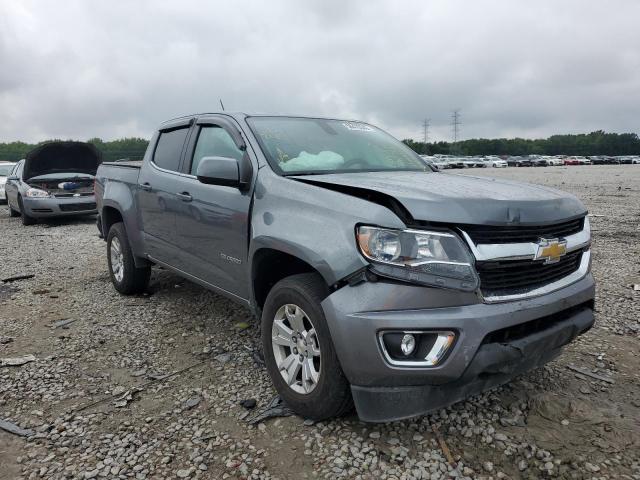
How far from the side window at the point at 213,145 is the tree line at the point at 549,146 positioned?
285 ft

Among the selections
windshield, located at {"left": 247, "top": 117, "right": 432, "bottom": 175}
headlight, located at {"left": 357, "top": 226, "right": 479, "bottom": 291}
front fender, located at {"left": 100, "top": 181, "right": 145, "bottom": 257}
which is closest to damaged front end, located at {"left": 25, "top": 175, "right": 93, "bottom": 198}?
front fender, located at {"left": 100, "top": 181, "right": 145, "bottom": 257}

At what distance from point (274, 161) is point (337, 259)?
1104 millimetres

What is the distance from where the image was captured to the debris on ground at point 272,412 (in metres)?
2.90

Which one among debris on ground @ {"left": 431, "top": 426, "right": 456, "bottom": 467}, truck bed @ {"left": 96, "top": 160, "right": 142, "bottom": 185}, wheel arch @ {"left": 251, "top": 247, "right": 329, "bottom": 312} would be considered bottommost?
debris on ground @ {"left": 431, "top": 426, "right": 456, "bottom": 467}

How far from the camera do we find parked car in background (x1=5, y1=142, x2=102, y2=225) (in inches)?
446

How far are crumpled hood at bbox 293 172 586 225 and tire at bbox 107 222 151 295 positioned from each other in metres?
2.82

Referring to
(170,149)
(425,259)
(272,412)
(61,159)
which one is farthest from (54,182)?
(425,259)

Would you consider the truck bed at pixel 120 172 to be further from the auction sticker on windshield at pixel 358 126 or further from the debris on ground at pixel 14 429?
the debris on ground at pixel 14 429

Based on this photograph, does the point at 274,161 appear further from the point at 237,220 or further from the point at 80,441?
the point at 80,441

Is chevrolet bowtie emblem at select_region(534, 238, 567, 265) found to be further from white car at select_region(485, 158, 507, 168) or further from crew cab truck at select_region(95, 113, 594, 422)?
white car at select_region(485, 158, 507, 168)

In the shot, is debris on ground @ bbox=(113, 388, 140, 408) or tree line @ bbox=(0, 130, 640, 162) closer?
debris on ground @ bbox=(113, 388, 140, 408)

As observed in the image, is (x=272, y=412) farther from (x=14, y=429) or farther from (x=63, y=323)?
(x=63, y=323)

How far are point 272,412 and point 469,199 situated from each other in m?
1.65

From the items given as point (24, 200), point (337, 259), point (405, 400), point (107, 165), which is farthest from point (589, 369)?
point (24, 200)
